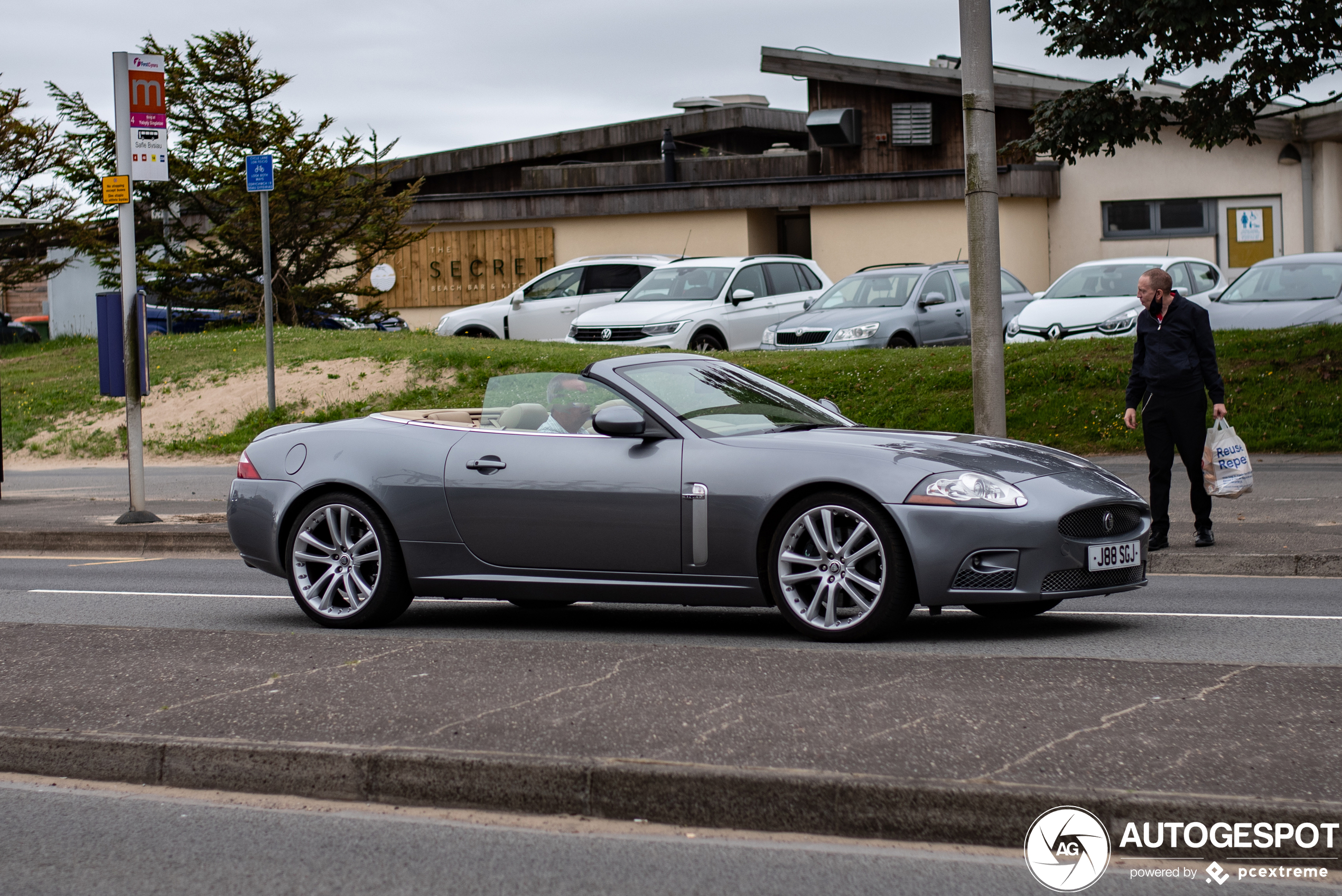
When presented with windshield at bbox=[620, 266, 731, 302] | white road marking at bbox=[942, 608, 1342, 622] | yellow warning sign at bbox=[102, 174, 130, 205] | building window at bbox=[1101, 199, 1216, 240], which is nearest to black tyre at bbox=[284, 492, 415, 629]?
white road marking at bbox=[942, 608, 1342, 622]

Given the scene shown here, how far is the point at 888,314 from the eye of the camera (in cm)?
2083

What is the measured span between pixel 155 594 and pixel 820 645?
5.14 metres

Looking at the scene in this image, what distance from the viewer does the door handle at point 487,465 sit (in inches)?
309

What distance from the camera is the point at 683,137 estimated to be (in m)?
39.7

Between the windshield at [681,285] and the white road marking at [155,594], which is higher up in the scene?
the windshield at [681,285]

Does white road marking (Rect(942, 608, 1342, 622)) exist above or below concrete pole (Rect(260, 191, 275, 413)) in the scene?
below

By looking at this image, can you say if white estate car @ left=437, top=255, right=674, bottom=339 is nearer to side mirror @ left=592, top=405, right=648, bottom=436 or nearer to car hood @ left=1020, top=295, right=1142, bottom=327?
car hood @ left=1020, top=295, right=1142, bottom=327

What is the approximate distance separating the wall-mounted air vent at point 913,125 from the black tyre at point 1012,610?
87.3ft

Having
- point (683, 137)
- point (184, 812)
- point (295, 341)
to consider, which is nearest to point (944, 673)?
point (184, 812)

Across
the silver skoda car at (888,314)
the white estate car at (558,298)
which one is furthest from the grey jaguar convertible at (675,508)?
the white estate car at (558,298)

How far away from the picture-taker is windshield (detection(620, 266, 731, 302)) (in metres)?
22.4

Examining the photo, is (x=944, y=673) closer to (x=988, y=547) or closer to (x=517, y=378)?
(x=988, y=547)

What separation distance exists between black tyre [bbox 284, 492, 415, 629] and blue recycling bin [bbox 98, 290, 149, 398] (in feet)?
19.3

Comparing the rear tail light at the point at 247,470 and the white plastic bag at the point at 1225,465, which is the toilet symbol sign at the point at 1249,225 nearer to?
the white plastic bag at the point at 1225,465
